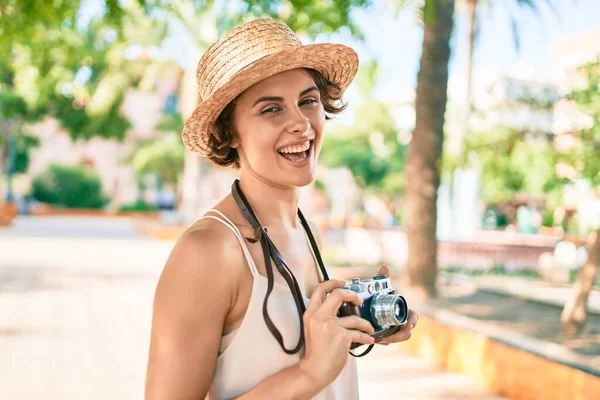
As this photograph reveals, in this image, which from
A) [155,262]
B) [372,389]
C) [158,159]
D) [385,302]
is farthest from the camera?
[158,159]

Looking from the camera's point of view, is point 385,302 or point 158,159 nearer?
point 385,302

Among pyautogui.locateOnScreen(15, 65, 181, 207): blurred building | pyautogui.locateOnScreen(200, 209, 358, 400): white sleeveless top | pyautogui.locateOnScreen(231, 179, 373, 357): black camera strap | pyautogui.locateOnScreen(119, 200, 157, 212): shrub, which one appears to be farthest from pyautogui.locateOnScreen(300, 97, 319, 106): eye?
pyautogui.locateOnScreen(15, 65, 181, 207): blurred building

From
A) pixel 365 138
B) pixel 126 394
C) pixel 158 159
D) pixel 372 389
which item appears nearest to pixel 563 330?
pixel 372 389

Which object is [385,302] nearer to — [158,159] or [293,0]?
[293,0]

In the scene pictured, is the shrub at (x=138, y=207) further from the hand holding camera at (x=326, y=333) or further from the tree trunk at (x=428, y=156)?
the hand holding camera at (x=326, y=333)

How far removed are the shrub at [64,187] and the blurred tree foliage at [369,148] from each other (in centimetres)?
1277

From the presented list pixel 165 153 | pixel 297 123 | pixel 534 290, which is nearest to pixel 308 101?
pixel 297 123

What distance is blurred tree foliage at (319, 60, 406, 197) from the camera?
3528 cm

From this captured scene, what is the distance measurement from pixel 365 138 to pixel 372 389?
3165cm

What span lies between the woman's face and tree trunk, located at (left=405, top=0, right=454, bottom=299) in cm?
743

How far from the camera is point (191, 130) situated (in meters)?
1.74

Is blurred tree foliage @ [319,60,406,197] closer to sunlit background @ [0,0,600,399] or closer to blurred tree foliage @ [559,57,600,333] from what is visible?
sunlit background @ [0,0,600,399]

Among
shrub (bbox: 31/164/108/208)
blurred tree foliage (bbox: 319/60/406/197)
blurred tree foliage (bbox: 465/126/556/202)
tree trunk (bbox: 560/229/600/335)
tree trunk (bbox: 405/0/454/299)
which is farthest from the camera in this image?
shrub (bbox: 31/164/108/208)

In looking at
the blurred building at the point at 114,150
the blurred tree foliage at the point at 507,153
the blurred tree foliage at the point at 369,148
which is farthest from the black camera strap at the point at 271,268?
the blurred building at the point at 114,150
